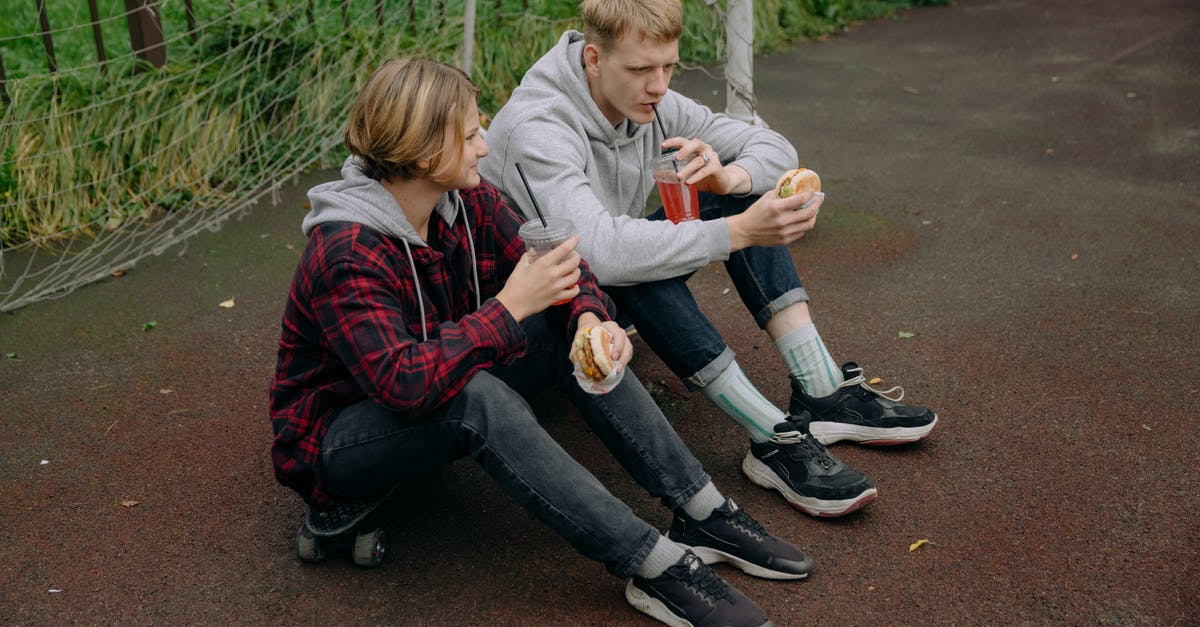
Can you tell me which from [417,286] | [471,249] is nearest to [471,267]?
[471,249]

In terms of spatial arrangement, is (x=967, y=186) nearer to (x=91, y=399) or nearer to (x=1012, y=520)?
(x=1012, y=520)

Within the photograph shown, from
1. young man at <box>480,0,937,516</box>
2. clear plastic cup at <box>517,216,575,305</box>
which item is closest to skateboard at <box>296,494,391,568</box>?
clear plastic cup at <box>517,216,575,305</box>

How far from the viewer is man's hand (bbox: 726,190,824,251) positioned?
109 inches

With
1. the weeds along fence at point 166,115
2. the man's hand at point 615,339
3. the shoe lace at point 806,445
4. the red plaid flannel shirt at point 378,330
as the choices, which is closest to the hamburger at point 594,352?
the man's hand at point 615,339

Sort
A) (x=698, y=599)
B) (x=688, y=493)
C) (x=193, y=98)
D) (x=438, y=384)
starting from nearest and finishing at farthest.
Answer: (x=438, y=384) < (x=698, y=599) < (x=688, y=493) < (x=193, y=98)

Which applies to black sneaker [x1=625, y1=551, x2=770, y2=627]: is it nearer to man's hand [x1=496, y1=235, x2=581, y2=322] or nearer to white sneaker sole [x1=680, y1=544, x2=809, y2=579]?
white sneaker sole [x1=680, y1=544, x2=809, y2=579]

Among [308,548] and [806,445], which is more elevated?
[806,445]

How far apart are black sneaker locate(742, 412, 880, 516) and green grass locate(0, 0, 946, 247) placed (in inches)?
94.0

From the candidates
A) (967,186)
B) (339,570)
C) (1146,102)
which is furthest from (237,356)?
(1146,102)

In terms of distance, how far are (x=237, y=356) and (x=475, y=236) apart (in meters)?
1.48

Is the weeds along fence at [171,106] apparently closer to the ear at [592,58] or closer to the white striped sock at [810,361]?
the ear at [592,58]

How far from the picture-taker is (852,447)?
10.4 feet

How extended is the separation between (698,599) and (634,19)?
1452mm

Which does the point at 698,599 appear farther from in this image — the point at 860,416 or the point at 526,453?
the point at 860,416
